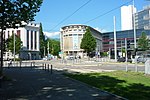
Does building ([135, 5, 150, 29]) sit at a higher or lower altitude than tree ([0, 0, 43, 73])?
higher

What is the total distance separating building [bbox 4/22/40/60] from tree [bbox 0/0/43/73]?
99.5m

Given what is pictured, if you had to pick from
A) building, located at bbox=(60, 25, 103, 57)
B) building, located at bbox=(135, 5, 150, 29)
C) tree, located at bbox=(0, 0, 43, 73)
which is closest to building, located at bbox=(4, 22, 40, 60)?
building, located at bbox=(60, 25, 103, 57)

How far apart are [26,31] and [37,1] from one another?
102403mm

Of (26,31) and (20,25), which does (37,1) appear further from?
(26,31)

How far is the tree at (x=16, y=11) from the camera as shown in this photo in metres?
22.0

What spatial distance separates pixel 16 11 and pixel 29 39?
105 m

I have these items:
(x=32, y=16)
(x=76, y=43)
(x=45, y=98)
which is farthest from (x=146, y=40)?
(x=45, y=98)

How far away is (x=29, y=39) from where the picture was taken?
127 meters

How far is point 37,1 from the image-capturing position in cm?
2311

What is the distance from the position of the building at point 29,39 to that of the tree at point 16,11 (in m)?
99.5

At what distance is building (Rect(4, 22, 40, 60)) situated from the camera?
123m

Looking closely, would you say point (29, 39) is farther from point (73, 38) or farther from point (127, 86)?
point (127, 86)

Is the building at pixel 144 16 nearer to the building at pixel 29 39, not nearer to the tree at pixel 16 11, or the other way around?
the building at pixel 29 39

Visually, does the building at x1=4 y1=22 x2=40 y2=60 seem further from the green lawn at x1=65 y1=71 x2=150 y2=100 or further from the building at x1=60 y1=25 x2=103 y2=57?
the green lawn at x1=65 y1=71 x2=150 y2=100
